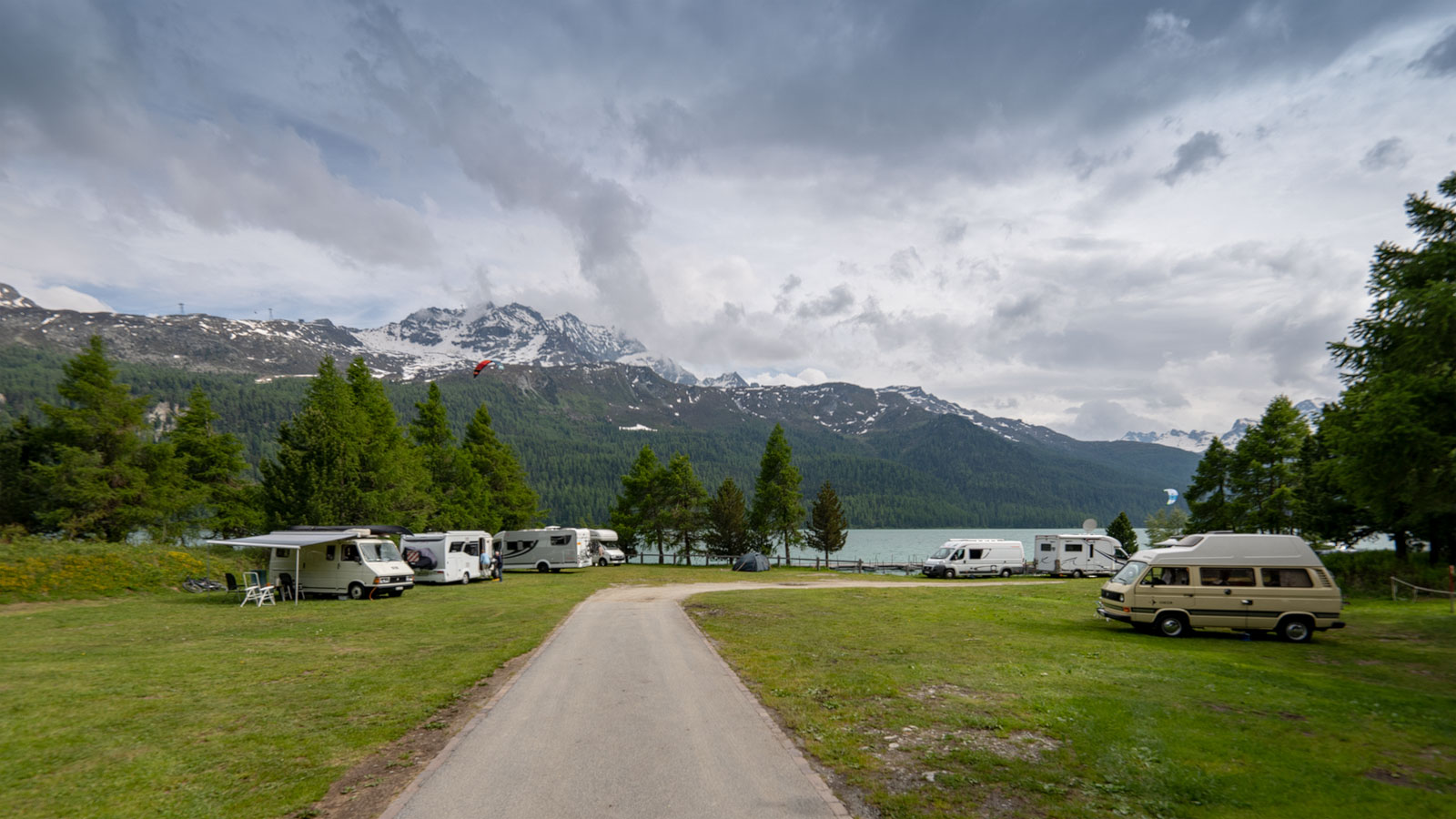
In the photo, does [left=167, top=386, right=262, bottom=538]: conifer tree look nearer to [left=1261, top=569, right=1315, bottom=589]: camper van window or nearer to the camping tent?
the camping tent

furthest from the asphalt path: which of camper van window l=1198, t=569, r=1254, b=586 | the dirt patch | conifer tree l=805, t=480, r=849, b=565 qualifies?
conifer tree l=805, t=480, r=849, b=565

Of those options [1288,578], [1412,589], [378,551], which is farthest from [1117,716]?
[378,551]

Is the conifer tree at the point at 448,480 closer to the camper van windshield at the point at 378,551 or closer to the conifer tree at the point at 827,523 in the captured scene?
the camper van windshield at the point at 378,551

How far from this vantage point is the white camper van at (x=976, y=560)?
44.4m

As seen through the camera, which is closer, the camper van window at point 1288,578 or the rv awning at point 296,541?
the camper van window at point 1288,578

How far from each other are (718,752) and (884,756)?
1841 millimetres

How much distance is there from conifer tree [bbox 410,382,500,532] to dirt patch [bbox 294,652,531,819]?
43.3m

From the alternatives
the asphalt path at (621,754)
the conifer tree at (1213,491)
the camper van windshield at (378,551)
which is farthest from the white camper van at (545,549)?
the conifer tree at (1213,491)

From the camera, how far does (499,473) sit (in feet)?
191

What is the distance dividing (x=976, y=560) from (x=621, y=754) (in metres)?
41.4

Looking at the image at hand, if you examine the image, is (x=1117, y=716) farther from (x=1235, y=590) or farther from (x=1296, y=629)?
(x=1296, y=629)

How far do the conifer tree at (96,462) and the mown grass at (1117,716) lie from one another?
35.6 meters

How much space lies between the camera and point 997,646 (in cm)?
1524

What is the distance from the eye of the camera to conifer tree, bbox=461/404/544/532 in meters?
57.5
